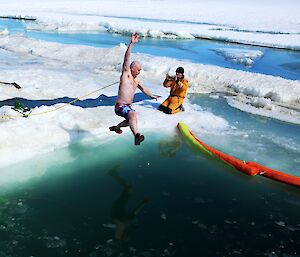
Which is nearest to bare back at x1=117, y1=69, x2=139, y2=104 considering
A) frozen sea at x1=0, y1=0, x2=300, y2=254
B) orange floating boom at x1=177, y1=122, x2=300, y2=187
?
frozen sea at x1=0, y1=0, x2=300, y2=254

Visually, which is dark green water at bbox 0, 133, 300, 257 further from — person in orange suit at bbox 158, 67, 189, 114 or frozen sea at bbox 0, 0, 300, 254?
person in orange suit at bbox 158, 67, 189, 114

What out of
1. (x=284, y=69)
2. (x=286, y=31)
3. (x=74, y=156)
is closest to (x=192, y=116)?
(x=74, y=156)

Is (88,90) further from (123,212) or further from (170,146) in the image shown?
(123,212)

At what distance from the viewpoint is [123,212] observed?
5.09m

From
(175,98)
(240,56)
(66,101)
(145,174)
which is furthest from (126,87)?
(240,56)

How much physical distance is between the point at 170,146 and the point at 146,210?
7.73 ft

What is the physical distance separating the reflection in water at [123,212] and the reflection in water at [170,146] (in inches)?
52.8

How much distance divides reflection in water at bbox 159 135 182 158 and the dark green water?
0.17m

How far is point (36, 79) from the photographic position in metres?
11.0

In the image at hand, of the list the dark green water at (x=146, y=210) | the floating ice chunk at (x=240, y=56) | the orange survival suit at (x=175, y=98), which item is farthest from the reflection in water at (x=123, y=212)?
the floating ice chunk at (x=240, y=56)

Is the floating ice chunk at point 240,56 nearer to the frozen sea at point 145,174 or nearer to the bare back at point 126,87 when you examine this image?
the frozen sea at point 145,174

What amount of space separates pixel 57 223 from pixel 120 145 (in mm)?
2697

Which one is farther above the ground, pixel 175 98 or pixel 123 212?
pixel 175 98

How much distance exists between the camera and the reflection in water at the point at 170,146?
706cm
